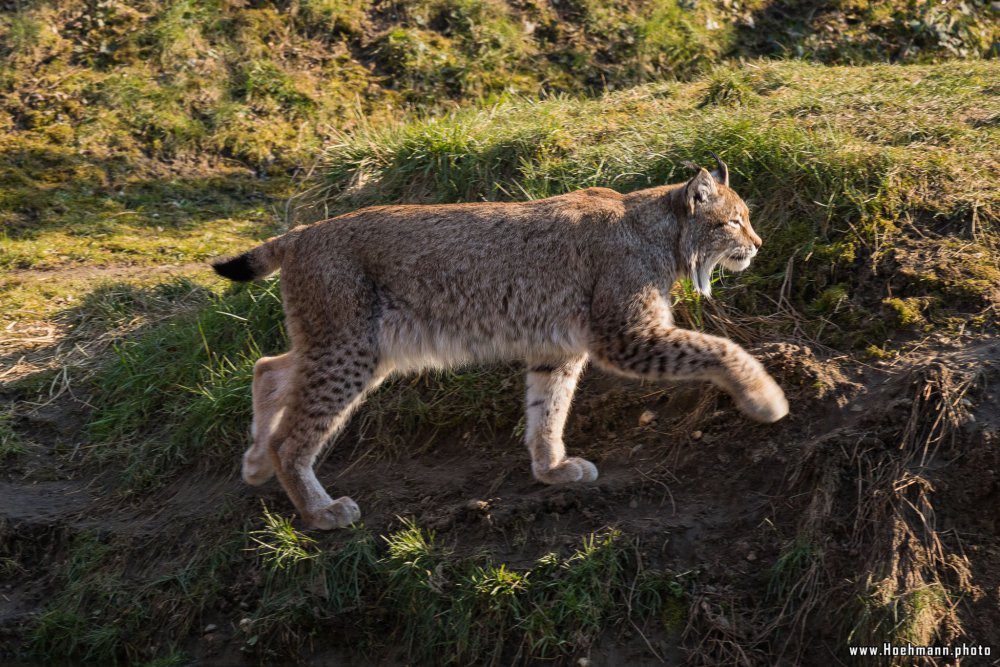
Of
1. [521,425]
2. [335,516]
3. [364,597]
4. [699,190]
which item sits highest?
[699,190]

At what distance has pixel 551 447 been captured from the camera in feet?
18.1

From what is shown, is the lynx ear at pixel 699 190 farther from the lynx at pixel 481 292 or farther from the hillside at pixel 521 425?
the hillside at pixel 521 425

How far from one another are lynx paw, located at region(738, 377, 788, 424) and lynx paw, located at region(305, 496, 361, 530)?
1.96m

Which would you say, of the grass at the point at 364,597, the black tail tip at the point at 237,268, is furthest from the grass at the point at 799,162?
the grass at the point at 364,597

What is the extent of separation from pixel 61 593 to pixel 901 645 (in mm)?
4061

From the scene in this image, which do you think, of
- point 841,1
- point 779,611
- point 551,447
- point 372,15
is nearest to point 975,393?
point 779,611

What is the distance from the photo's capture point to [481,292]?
18.1 feet

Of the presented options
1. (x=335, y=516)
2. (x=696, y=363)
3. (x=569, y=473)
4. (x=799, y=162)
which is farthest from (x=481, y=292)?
(x=799, y=162)

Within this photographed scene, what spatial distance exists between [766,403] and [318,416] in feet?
6.99

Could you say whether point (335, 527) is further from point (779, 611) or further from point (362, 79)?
point (362, 79)

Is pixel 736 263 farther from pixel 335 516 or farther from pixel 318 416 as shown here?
pixel 335 516

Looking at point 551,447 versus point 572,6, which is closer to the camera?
point 551,447

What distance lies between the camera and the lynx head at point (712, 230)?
556cm

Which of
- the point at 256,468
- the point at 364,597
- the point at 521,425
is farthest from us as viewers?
the point at 521,425
